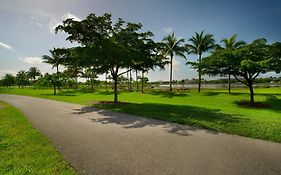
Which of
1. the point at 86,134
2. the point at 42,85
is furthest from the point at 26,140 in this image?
the point at 42,85

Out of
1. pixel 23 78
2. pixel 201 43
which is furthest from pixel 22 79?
pixel 201 43

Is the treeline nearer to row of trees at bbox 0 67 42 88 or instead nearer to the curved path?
the curved path

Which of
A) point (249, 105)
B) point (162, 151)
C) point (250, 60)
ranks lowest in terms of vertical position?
point (249, 105)

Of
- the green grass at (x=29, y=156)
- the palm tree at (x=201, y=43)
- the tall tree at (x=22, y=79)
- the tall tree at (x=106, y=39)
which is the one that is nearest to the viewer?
the green grass at (x=29, y=156)

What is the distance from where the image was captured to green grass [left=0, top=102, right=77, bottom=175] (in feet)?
16.8

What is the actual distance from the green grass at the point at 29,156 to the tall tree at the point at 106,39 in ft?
34.5

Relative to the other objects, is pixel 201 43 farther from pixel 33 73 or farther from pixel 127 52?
pixel 33 73

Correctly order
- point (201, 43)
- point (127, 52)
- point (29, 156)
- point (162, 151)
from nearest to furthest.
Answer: point (29, 156)
point (162, 151)
point (127, 52)
point (201, 43)

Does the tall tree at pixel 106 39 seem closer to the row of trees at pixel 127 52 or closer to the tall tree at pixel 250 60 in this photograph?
the row of trees at pixel 127 52

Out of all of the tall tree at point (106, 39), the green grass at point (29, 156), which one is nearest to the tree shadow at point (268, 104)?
the tall tree at point (106, 39)

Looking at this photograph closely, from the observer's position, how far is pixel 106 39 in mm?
18250

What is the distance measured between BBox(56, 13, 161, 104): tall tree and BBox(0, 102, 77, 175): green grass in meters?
10.5

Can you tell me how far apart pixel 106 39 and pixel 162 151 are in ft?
46.4

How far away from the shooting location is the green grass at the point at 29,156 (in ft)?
16.8
